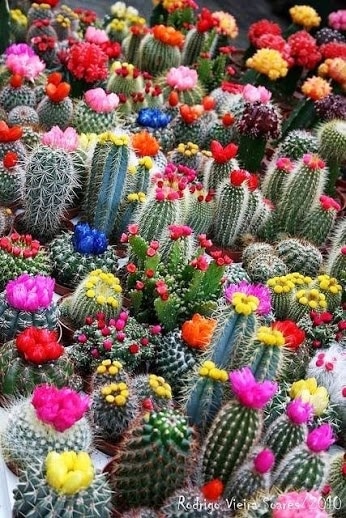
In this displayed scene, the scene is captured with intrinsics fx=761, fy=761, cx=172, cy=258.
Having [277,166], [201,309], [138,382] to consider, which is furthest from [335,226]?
[138,382]

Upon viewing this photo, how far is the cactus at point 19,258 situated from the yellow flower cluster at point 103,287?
29 cm

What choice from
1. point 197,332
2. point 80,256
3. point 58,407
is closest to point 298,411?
point 197,332

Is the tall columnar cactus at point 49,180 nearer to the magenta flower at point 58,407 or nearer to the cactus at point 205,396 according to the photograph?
the cactus at point 205,396

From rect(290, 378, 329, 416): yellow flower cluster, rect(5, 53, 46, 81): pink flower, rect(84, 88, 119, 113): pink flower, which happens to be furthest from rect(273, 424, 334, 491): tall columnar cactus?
rect(5, 53, 46, 81): pink flower

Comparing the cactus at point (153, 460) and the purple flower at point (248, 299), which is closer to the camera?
the cactus at point (153, 460)

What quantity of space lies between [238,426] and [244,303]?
0.50 m

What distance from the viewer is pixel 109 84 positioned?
5141 millimetres

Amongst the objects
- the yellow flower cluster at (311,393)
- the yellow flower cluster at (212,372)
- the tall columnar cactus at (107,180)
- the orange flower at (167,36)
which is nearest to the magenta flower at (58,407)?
the yellow flower cluster at (212,372)

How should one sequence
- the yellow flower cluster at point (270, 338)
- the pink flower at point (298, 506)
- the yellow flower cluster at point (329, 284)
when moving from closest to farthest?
the pink flower at point (298, 506) → the yellow flower cluster at point (270, 338) → the yellow flower cluster at point (329, 284)

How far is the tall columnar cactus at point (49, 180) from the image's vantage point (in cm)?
371

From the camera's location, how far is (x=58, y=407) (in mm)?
2404

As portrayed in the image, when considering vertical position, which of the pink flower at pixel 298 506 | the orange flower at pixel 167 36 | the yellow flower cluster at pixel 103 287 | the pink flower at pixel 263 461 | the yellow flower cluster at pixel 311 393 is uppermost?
the orange flower at pixel 167 36

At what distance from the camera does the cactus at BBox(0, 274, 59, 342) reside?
9.89 feet

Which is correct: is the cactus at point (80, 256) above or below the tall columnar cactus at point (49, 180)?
below
